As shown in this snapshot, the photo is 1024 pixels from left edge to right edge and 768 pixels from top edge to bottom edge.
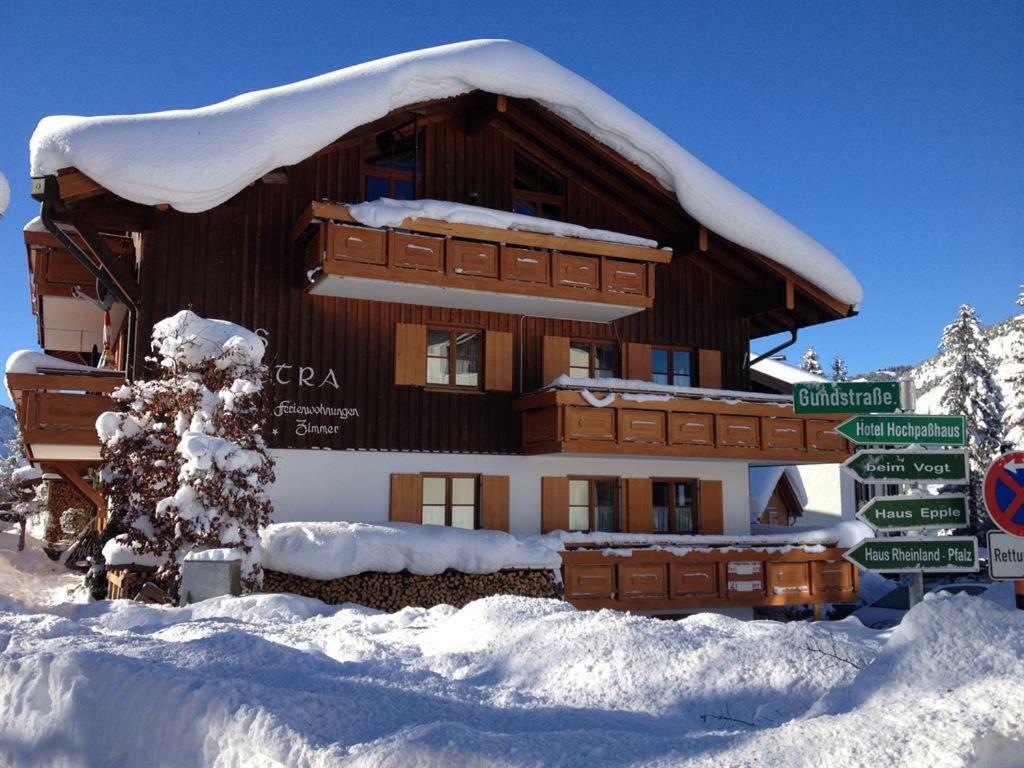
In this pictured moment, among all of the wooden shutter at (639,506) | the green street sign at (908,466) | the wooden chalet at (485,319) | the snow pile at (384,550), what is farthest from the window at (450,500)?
the green street sign at (908,466)

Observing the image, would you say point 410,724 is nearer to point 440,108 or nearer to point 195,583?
point 195,583

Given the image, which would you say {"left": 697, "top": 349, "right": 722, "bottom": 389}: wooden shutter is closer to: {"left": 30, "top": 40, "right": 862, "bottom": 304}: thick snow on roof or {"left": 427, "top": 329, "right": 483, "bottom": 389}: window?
{"left": 30, "top": 40, "right": 862, "bottom": 304}: thick snow on roof

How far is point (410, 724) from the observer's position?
468 cm

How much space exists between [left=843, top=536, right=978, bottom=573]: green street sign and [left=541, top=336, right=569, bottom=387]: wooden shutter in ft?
36.1

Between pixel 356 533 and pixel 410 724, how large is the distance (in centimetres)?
1031

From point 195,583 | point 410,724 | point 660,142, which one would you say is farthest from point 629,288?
point 410,724

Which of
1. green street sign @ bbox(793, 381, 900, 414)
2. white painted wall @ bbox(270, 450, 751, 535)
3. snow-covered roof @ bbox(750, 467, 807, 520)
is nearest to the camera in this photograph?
green street sign @ bbox(793, 381, 900, 414)

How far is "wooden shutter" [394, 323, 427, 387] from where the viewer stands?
17328 mm

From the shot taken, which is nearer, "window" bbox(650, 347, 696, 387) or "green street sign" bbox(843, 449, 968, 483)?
"green street sign" bbox(843, 449, 968, 483)

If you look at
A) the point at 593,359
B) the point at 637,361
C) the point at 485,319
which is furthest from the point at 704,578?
the point at 485,319

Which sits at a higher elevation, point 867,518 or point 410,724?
point 867,518

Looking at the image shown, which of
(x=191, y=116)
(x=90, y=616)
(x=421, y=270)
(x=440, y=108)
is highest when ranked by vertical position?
(x=440, y=108)

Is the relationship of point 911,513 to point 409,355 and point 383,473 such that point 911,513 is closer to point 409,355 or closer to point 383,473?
point 383,473

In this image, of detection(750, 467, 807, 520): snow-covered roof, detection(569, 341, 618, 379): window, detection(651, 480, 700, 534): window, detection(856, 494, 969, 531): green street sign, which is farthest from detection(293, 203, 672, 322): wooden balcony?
detection(750, 467, 807, 520): snow-covered roof
